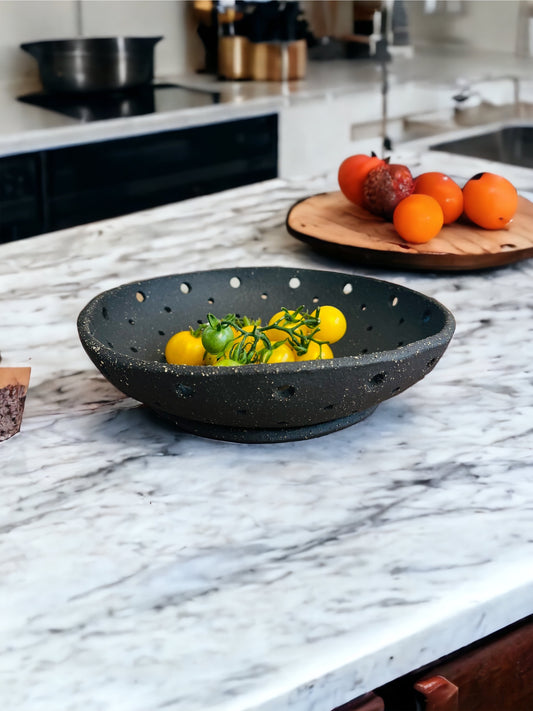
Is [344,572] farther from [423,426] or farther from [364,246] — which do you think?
[364,246]

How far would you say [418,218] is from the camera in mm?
1345

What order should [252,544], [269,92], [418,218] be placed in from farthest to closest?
1. [269,92]
2. [418,218]
3. [252,544]

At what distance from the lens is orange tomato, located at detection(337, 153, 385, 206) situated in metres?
1.48

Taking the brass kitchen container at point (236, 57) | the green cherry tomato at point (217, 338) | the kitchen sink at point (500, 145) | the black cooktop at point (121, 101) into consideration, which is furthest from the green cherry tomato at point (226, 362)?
the brass kitchen container at point (236, 57)

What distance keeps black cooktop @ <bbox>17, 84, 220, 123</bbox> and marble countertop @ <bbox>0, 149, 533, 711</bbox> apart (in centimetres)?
177

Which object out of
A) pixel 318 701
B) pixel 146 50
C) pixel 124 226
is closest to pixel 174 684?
pixel 318 701

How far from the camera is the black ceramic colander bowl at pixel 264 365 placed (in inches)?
31.7

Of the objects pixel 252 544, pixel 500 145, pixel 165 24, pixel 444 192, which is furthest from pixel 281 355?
pixel 165 24

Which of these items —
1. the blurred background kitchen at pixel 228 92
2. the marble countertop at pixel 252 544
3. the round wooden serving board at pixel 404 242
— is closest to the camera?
the marble countertop at pixel 252 544

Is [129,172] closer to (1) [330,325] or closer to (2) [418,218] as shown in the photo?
(2) [418,218]

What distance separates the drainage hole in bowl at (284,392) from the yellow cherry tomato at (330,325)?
17 centimetres

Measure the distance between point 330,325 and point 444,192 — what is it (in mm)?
544

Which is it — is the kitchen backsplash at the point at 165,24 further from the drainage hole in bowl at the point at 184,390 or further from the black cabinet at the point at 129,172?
the drainage hole in bowl at the point at 184,390

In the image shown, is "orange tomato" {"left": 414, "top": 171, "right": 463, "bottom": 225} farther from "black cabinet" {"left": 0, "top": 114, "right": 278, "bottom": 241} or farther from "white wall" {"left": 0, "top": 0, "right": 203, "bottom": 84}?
"white wall" {"left": 0, "top": 0, "right": 203, "bottom": 84}
